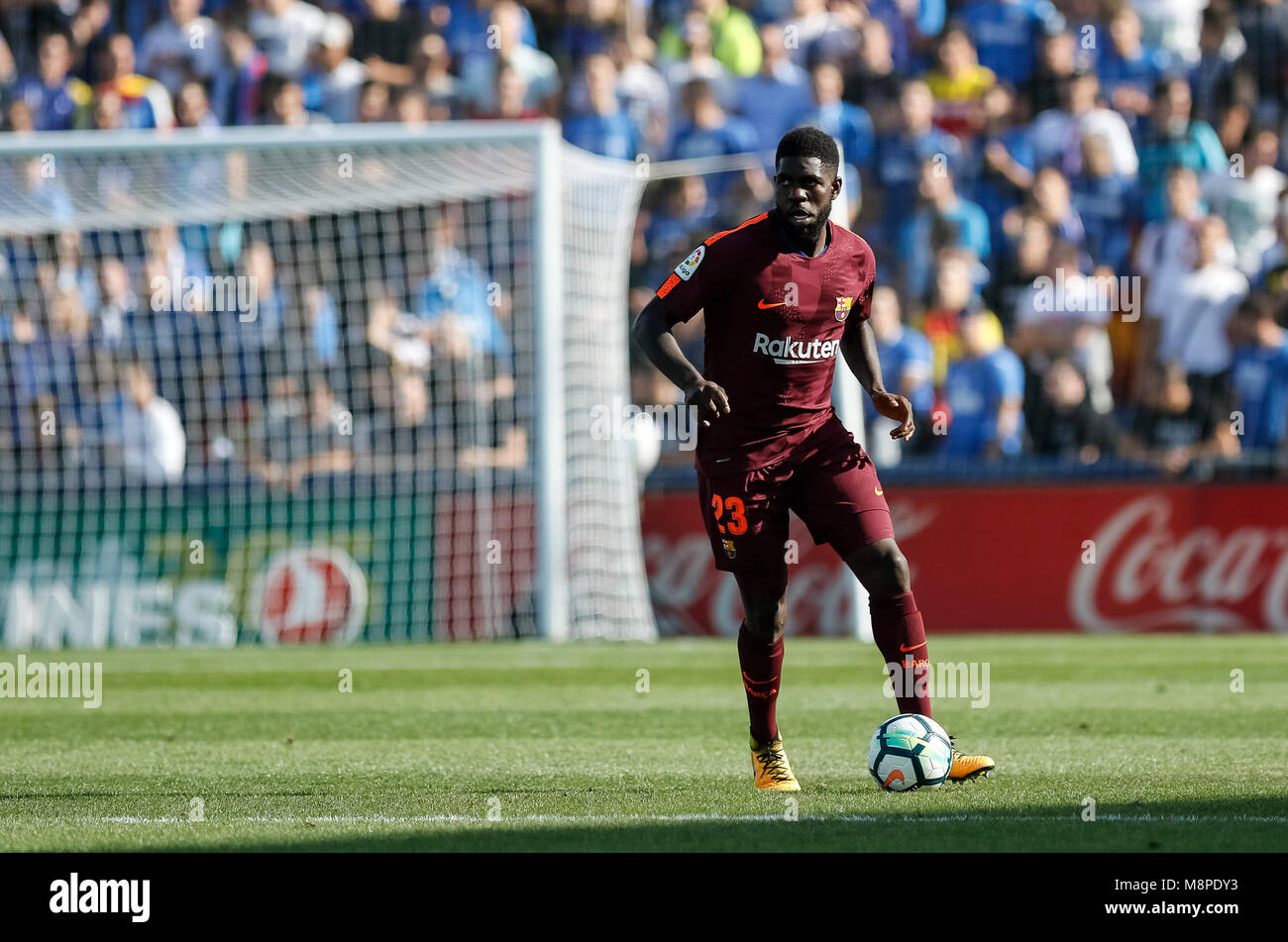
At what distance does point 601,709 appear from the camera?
9492 millimetres

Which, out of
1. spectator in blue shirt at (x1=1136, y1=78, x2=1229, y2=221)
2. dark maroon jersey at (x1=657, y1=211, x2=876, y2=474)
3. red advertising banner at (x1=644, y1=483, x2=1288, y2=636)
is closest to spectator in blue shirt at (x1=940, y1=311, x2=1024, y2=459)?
red advertising banner at (x1=644, y1=483, x2=1288, y2=636)

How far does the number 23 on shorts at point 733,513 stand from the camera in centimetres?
651

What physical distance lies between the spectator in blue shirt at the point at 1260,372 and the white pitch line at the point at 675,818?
9.08 metres

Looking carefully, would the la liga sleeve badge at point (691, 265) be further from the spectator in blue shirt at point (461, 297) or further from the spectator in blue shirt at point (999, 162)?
the spectator in blue shirt at point (999, 162)

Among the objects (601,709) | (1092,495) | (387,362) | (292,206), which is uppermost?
(292,206)

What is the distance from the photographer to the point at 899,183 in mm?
15852

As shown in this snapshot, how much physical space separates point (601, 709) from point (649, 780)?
2.79 meters

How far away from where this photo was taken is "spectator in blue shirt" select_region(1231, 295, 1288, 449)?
14.2 metres

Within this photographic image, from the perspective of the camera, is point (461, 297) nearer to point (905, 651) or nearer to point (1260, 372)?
point (1260, 372)

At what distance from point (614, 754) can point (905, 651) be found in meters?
1.67

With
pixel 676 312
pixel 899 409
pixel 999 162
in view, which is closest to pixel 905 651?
pixel 899 409

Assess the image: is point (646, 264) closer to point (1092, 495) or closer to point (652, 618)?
point (652, 618)
